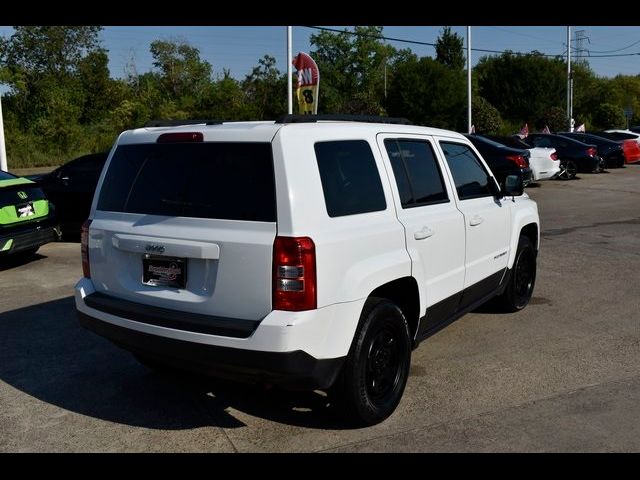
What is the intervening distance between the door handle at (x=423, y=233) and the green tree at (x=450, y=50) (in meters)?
70.5

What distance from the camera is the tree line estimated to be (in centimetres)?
4109

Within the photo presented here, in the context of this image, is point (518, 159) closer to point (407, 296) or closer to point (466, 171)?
point (466, 171)

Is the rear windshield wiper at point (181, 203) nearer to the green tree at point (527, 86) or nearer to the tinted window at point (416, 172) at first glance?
the tinted window at point (416, 172)

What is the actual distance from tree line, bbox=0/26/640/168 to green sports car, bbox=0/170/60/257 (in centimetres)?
2870

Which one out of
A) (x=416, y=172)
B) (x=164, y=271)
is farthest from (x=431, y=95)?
(x=164, y=271)

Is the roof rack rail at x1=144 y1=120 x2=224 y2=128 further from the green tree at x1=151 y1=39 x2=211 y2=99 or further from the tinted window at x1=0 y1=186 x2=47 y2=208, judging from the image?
the green tree at x1=151 y1=39 x2=211 y2=99

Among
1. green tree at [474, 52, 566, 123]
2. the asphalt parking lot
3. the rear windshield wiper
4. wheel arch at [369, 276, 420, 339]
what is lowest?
the asphalt parking lot

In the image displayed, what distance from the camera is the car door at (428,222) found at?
4.16 meters

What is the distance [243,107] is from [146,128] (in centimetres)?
4505

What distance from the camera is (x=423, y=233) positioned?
4.22m

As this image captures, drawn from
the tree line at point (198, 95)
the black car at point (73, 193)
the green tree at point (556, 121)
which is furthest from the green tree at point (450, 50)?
the black car at point (73, 193)

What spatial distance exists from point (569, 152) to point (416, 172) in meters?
19.1

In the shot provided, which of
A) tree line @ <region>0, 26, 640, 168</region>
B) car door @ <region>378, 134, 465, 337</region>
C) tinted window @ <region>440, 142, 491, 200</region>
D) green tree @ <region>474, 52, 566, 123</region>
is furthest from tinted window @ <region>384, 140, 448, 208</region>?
green tree @ <region>474, 52, 566, 123</region>

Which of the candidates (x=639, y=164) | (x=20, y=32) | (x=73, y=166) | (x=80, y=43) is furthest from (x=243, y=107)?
(x=73, y=166)
